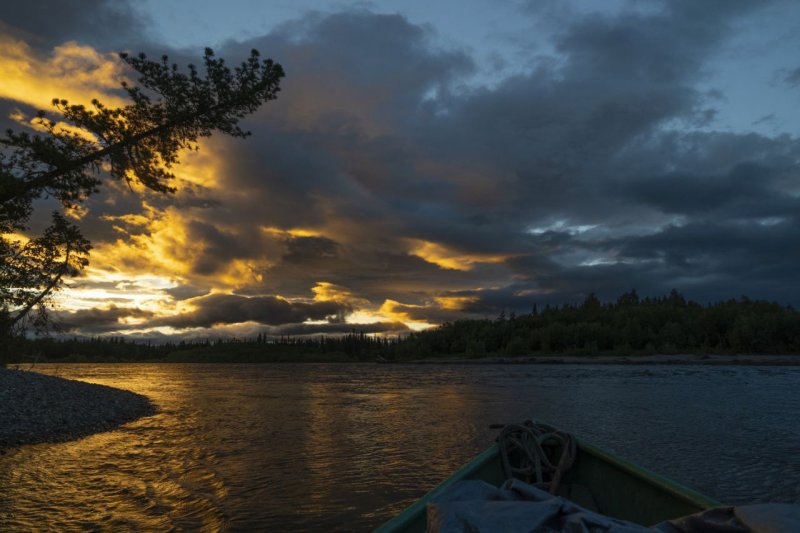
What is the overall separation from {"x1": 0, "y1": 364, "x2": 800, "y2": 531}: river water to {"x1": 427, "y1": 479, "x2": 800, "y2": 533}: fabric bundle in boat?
15.6 ft

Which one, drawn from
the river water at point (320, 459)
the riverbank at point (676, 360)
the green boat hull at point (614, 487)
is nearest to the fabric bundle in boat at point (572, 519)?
the green boat hull at point (614, 487)

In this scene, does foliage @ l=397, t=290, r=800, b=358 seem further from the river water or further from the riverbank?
the river water

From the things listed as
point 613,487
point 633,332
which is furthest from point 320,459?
point 633,332

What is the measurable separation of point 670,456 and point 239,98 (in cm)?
1812

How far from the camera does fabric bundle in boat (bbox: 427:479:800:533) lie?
3.22 metres

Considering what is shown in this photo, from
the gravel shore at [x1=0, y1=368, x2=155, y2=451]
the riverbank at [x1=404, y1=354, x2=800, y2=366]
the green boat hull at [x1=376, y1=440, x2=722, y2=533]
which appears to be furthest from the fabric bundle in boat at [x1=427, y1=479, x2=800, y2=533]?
the riverbank at [x1=404, y1=354, x2=800, y2=366]

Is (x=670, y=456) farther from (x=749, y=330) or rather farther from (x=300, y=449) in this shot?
(x=749, y=330)

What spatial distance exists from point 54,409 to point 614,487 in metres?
19.0

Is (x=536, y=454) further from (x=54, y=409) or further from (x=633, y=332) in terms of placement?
(x=633, y=332)

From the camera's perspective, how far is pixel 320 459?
Result: 12.9 meters

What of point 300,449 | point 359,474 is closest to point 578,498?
point 359,474

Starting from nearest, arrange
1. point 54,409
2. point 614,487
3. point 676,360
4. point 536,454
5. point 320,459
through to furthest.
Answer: point 614,487, point 536,454, point 320,459, point 54,409, point 676,360

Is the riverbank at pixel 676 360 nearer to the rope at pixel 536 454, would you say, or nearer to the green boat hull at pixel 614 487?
the rope at pixel 536 454

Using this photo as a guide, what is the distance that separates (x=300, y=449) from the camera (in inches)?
559
